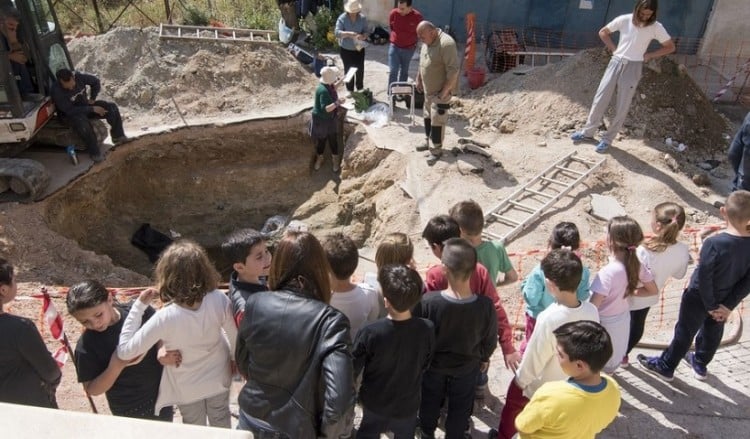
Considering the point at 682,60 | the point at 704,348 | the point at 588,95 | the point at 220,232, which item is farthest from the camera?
the point at 682,60

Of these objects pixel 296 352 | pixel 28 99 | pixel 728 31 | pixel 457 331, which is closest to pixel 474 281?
pixel 457 331

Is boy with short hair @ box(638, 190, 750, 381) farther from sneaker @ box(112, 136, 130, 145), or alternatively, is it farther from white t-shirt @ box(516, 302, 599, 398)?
sneaker @ box(112, 136, 130, 145)

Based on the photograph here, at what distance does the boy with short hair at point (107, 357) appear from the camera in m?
3.22

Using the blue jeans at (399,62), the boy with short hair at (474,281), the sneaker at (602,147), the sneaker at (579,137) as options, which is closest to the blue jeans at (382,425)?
the boy with short hair at (474,281)

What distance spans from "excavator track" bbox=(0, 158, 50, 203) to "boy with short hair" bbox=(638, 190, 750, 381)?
812cm

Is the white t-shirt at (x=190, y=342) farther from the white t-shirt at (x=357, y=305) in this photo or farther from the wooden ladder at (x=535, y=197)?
the wooden ladder at (x=535, y=197)

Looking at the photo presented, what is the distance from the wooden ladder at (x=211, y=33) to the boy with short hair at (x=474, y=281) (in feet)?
28.9

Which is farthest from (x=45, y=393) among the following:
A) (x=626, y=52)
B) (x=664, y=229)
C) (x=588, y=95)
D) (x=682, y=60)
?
(x=682, y=60)

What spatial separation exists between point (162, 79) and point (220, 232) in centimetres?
308

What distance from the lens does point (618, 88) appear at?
28.4 feet

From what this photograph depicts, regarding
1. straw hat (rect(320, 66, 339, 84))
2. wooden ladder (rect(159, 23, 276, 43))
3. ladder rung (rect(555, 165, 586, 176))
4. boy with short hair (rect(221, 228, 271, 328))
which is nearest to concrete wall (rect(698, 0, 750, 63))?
ladder rung (rect(555, 165, 586, 176))

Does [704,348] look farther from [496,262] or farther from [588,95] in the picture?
[588,95]

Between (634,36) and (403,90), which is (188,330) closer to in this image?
(634,36)

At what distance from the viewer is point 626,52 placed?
8.30 meters
